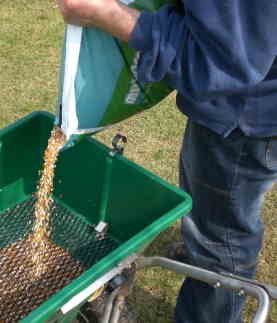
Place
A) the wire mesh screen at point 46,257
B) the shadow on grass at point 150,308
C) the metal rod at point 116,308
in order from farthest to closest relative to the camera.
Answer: the shadow on grass at point 150,308 < the wire mesh screen at point 46,257 < the metal rod at point 116,308

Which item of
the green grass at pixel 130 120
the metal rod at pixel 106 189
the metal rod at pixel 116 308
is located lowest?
the green grass at pixel 130 120

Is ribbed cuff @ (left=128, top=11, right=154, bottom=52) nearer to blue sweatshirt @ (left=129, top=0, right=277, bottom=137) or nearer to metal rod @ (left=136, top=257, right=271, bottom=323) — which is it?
blue sweatshirt @ (left=129, top=0, right=277, bottom=137)

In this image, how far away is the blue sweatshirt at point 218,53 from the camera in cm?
86

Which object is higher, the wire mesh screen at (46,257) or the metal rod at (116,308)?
the metal rod at (116,308)

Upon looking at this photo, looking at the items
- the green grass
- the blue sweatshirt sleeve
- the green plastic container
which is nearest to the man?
the blue sweatshirt sleeve

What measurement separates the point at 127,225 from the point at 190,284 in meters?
0.27

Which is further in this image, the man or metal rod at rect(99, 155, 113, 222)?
metal rod at rect(99, 155, 113, 222)

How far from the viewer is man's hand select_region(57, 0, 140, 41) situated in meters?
0.95

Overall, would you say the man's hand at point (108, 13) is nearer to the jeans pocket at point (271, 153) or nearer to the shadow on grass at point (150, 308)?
the jeans pocket at point (271, 153)

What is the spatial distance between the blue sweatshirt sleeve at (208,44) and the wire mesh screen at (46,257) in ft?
1.90

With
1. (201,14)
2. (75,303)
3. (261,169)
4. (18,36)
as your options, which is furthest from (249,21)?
(18,36)

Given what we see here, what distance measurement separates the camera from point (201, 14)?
872 millimetres

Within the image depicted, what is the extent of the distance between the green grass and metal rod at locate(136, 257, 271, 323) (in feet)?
2.14

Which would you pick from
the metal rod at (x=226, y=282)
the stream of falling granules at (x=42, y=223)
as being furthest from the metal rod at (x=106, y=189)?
the metal rod at (x=226, y=282)
